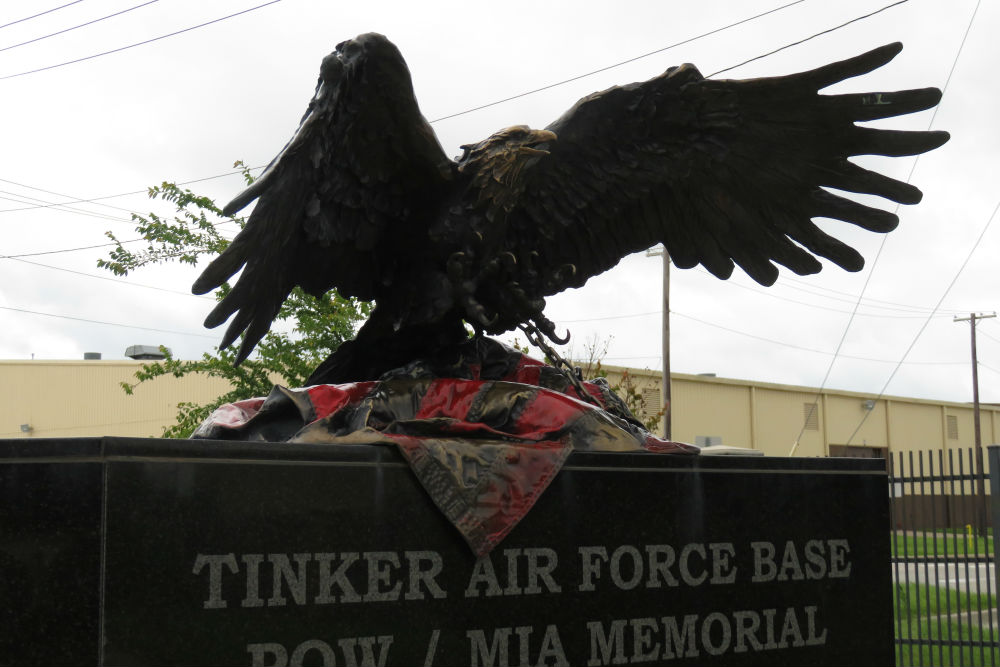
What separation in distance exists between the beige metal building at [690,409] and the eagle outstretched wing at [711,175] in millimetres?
19246

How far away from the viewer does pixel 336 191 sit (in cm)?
405

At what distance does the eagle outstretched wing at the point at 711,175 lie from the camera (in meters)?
4.77

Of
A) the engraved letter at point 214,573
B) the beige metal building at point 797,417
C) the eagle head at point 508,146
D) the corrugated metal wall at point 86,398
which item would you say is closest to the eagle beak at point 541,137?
the eagle head at point 508,146

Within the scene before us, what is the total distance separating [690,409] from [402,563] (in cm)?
2311

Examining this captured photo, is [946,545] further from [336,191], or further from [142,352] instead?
[142,352]

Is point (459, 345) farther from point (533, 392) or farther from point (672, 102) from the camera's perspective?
point (672, 102)

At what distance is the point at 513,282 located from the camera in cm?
448

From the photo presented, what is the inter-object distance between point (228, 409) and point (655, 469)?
1.56m

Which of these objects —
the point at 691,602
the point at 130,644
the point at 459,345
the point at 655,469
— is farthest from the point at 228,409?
the point at 691,602

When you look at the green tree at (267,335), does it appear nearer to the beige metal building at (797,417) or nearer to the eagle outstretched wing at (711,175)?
the eagle outstretched wing at (711,175)

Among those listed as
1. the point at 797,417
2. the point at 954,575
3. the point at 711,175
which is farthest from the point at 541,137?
the point at 797,417

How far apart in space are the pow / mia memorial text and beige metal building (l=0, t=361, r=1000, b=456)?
65.5 feet

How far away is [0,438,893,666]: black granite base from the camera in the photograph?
2.85m

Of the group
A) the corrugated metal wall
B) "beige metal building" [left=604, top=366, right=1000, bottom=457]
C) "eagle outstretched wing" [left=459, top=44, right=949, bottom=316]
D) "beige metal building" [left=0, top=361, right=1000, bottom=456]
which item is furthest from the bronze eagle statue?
the corrugated metal wall
